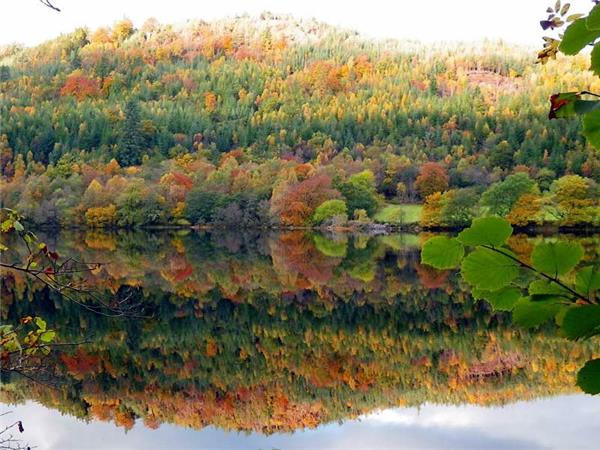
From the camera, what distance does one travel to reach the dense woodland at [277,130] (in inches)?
2594

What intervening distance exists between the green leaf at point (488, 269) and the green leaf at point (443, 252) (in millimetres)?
29

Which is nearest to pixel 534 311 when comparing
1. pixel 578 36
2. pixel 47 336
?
pixel 578 36

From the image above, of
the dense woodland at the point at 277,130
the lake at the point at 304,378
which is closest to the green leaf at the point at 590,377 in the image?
the lake at the point at 304,378

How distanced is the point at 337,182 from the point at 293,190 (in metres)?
5.54

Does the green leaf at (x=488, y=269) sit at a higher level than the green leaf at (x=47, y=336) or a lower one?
higher

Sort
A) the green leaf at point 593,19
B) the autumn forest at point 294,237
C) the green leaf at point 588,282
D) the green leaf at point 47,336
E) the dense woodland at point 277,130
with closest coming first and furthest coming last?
1. the green leaf at point 593,19
2. the green leaf at point 588,282
3. the green leaf at point 47,336
4. the autumn forest at point 294,237
5. the dense woodland at point 277,130

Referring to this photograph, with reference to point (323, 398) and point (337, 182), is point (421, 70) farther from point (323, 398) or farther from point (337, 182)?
point (323, 398)

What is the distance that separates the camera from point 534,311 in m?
1.07

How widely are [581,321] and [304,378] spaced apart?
12726 mm

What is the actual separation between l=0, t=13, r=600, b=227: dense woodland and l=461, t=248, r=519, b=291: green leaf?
1840 cm

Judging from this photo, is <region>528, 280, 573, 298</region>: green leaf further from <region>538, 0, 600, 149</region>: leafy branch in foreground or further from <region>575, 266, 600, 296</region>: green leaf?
<region>538, 0, 600, 149</region>: leafy branch in foreground

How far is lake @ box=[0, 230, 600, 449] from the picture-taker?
11328 millimetres

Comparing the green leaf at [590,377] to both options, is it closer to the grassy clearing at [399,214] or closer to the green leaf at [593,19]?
the green leaf at [593,19]

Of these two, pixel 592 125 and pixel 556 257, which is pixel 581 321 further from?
pixel 592 125
